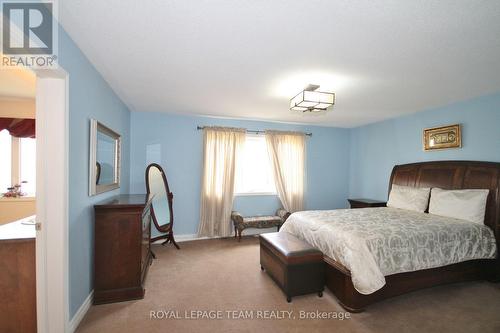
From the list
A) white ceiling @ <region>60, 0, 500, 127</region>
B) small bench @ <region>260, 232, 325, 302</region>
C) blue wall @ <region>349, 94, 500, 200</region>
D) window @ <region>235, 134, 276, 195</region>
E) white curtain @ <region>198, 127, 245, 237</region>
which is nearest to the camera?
white ceiling @ <region>60, 0, 500, 127</region>

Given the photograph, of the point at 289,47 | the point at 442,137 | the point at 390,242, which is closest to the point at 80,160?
the point at 289,47

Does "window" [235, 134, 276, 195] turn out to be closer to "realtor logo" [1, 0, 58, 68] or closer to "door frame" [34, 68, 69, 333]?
"door frame" [34, 68, 69, 333]

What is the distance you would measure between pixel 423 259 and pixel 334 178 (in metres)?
3.09

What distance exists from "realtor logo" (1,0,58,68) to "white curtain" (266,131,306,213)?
3611 mm

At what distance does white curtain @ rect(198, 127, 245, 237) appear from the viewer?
169 inches

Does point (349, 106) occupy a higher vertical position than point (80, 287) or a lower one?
higher

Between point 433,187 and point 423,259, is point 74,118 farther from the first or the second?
point 433,187

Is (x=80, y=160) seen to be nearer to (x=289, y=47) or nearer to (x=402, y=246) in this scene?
(x=289, y=47)

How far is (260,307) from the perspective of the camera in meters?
2.24

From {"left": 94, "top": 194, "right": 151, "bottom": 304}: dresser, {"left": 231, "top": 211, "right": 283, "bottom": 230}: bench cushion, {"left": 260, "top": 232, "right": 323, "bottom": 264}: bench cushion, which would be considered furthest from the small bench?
{"left": 231, "top": 211, "right": 283, "bottom": 230}: bench cushion

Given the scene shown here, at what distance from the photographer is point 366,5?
140 cm

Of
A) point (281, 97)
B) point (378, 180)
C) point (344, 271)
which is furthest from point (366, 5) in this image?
point (378, 180)

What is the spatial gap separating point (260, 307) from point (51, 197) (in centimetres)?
206

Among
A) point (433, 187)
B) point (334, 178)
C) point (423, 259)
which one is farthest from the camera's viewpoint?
point (334, 178)
